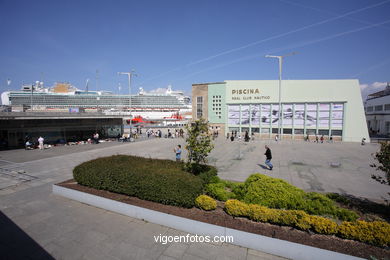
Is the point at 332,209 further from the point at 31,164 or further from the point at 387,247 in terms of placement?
the point at 31,164

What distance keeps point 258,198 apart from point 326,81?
97.7 feet

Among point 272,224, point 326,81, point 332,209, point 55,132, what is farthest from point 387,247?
point 326,81

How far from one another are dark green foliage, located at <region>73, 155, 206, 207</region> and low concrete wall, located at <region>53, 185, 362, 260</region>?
55cm

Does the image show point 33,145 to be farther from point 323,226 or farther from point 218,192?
point 323,226

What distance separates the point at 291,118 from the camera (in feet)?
98.6

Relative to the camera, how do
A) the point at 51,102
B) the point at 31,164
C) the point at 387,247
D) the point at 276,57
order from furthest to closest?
the point at 51,102
the point at 276,57
the point at 31,164
the point at 387,247

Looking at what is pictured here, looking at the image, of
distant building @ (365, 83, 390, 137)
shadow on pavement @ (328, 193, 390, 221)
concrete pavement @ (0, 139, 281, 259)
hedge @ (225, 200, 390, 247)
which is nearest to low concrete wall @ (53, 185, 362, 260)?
concrete pavement @ (0, 139, 281, 259)

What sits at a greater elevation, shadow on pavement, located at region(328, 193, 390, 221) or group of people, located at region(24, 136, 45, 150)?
group of people, located at region(24, 136, 45, 150)

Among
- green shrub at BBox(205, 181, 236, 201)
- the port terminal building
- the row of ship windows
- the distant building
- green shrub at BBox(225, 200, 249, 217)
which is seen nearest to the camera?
green shrub at BBox(225, 200, 249, 217)

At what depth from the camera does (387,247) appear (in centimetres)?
412

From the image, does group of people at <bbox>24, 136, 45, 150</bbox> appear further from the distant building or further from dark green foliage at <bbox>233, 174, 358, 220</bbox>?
the distant building

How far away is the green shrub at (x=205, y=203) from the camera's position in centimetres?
587

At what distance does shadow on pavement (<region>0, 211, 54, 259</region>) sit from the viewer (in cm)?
456

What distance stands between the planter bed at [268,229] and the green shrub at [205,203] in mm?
161
